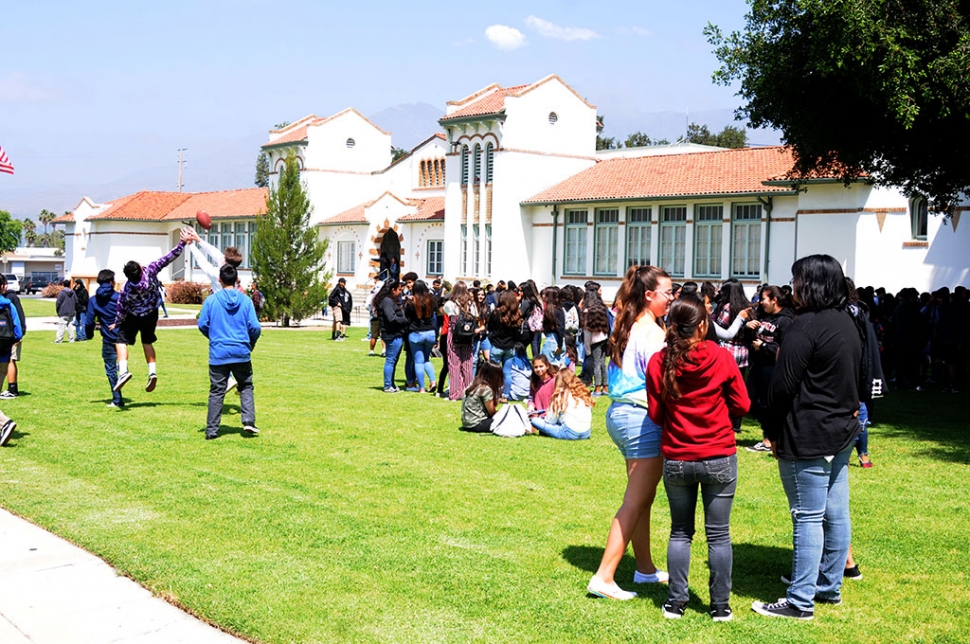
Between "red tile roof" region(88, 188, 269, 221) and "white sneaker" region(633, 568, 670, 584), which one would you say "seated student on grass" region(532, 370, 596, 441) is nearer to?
"white sneaker" region(633, 568, 670, 584)

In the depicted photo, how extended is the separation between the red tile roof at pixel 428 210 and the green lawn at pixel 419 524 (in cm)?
3227

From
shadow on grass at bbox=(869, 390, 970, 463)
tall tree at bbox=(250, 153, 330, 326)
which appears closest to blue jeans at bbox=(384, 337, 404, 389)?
shadow on grass at bbox=(869, 390, 970, 463)

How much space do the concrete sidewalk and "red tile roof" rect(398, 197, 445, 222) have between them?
39.2m

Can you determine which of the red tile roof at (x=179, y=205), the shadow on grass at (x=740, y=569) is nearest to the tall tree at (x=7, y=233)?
the red tile roof at (x=179, y=205)

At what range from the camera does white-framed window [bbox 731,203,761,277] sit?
32.3 metres

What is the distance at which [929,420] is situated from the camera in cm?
1452

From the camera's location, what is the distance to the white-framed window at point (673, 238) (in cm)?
3469

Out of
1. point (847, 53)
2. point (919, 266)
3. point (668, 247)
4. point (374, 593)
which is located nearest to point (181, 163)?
point (668, 247)

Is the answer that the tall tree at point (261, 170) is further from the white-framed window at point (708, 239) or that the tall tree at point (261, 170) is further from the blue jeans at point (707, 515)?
the blue jeans at point (707, 515)

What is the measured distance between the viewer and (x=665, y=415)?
568cm

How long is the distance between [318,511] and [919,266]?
24977 millimetres

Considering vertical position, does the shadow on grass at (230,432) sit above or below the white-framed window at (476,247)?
below

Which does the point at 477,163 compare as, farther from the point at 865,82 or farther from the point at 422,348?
the point at 865,82

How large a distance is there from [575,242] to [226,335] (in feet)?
94.0
